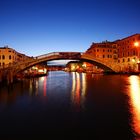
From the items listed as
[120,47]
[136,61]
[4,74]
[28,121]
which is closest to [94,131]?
[28,121]

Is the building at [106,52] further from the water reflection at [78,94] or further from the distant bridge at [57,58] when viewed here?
the water reflection at [78,94]

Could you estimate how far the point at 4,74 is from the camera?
80.0 feet

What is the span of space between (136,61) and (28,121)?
39.0 metres

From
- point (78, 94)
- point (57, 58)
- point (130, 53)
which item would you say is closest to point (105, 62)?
point (130, 53)

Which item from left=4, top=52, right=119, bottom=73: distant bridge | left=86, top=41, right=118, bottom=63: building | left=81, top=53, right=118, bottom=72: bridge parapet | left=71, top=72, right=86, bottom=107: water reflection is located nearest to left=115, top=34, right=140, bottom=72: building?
left=81, top=53, right=118, bottom=72: bridge parapet

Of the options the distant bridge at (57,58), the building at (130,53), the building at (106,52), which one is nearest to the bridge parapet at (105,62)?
the distant bridge at (57,58)

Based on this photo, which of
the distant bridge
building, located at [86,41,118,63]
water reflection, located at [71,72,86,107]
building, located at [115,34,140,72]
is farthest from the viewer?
building, located at [86,41,118,63]

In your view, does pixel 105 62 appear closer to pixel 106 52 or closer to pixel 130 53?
pixel 130 53

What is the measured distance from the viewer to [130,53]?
44.9 metres

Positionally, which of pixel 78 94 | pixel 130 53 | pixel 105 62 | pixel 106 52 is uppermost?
pixel 106 52

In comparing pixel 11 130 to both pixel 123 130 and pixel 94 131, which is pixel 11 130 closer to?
pixel 94 131

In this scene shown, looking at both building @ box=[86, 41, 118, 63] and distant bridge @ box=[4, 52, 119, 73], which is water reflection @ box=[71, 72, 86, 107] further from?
building @ box=[86, 41, 118, 63]

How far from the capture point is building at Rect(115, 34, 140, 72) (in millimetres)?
41938

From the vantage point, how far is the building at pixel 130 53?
41938mm
